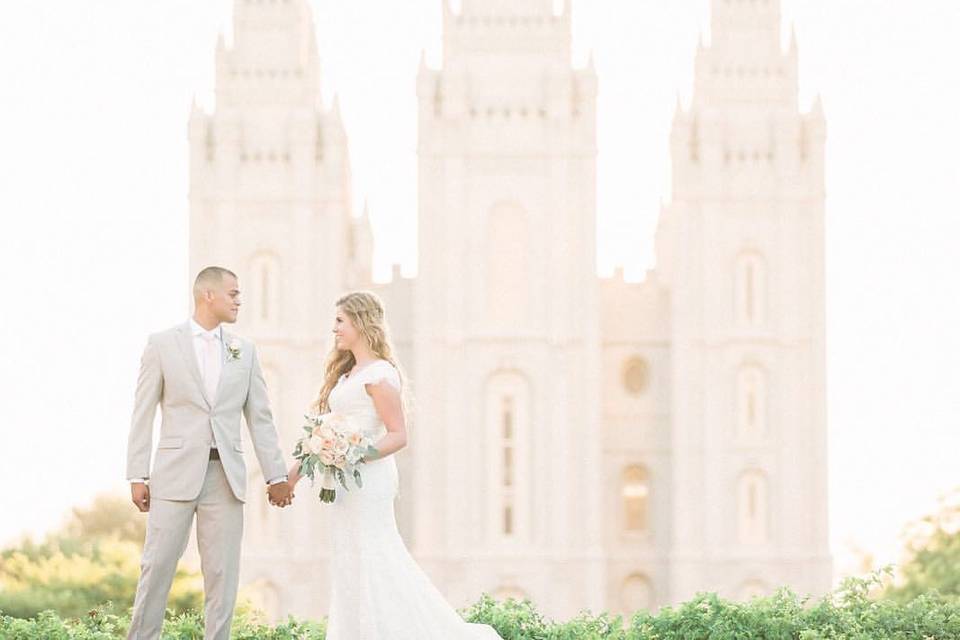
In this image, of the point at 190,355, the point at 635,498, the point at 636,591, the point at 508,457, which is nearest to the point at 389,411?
the point at 190,355

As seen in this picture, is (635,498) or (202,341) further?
(635,498)

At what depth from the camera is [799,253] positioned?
3972cm

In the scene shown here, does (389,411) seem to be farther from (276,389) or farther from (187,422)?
(276,389)

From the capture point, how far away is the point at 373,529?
8586 mm

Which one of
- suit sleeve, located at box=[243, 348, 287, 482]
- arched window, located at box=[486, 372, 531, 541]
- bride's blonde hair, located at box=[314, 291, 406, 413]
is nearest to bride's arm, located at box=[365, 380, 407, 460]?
bride's blonde hair, located at box=[314, 291, 406, 413]

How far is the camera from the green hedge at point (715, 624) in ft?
33.8

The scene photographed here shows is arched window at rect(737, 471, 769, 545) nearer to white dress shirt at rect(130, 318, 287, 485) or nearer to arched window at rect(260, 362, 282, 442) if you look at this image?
arched window at rect(260, 362, 282, 442)

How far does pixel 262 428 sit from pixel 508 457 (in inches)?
1194

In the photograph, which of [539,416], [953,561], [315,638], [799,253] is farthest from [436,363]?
[315,638]

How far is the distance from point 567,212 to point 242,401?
3117 centimetres

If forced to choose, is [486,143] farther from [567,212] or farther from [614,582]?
[614,582]

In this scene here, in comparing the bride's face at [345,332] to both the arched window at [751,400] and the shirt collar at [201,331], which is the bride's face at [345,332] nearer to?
the shirt collar at [201,331]

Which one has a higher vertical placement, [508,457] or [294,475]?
[508,457]

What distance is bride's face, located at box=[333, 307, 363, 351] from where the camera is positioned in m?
8.69
